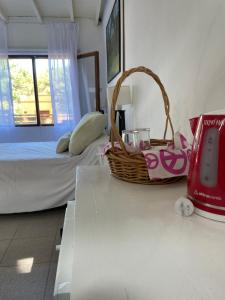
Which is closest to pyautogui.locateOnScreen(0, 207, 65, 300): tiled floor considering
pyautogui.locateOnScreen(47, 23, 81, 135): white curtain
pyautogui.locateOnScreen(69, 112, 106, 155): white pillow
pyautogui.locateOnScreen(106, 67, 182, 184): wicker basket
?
pyautogui.locateOnScreen(69, 112, 106, 155): white pillow

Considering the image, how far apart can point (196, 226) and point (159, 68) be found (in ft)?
3.81

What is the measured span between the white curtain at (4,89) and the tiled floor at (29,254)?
245cm

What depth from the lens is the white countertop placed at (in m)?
0.36

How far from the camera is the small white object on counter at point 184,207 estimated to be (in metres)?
0.58

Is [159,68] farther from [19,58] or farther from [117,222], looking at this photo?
[19,58]

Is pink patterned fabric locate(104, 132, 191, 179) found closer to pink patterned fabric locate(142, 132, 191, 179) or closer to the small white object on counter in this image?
pink patterned fabric locate(142, 132, 191, 179)

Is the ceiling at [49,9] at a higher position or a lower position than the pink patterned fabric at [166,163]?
higher

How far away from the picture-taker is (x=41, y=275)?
1617mm

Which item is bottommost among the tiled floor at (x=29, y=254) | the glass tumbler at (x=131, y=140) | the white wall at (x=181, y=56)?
the tiled floor at (x=29, y=254)

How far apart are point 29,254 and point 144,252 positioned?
1.67 metres

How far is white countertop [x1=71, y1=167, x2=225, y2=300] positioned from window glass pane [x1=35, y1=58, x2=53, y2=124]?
14.4 ft

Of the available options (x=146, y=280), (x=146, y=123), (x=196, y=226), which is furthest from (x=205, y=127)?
(x=146, y=123)

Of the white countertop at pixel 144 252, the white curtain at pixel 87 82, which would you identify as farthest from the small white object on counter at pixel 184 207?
the white curtain at pixel 87 82

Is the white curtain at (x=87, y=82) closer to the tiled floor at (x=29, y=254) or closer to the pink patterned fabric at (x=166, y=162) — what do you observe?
the tiled floor at (x=29, y=254)
